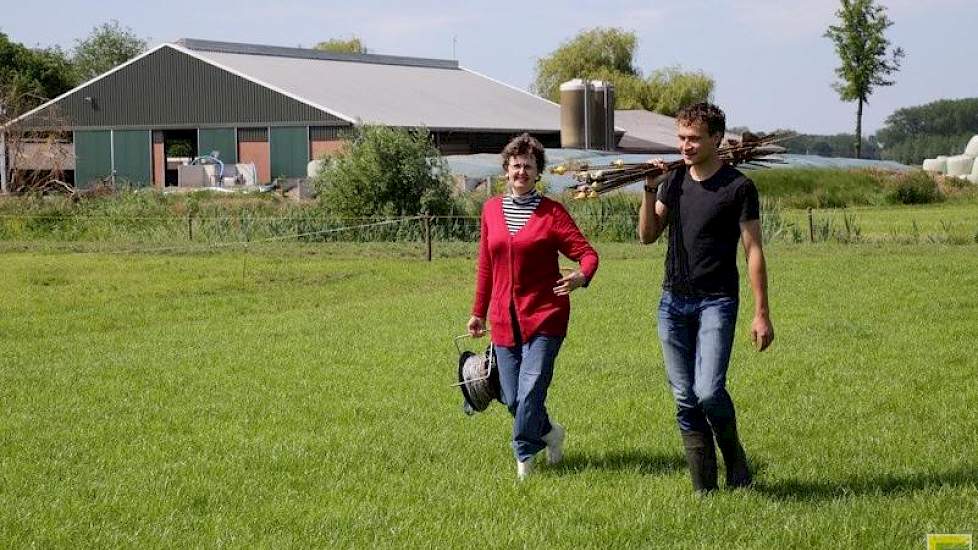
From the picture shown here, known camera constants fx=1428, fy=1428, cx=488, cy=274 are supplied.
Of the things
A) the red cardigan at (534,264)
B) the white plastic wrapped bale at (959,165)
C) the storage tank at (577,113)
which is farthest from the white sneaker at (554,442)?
the white plastic wrapped bale at (959,165)

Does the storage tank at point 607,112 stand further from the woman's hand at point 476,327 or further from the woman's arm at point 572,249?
the woman's arm at point 572,249

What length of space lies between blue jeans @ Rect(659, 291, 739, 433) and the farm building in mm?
47035

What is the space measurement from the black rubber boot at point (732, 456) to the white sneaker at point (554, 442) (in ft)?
3.53

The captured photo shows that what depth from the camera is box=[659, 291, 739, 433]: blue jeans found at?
23.9 feet

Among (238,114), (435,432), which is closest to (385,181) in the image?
(435,432)

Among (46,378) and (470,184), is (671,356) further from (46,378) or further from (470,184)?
(470,184)

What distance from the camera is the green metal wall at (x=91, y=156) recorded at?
6184 centimetres

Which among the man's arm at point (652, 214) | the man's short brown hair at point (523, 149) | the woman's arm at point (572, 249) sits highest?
the man's short brown hair at point (523, 149)

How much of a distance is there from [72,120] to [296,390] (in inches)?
2124

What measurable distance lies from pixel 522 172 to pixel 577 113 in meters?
52.6

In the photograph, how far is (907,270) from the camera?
856 inches

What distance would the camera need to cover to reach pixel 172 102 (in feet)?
198

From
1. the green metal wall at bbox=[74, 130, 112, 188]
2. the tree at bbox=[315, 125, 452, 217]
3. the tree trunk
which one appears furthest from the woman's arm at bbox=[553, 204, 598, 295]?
the green metal wall at bbox=[74, 130, 112, 188]

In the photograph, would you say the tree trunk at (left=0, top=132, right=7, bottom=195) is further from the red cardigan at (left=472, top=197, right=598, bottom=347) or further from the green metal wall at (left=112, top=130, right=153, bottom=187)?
the red cardigan at (left=472, top=197, right=598, bottom=347)
